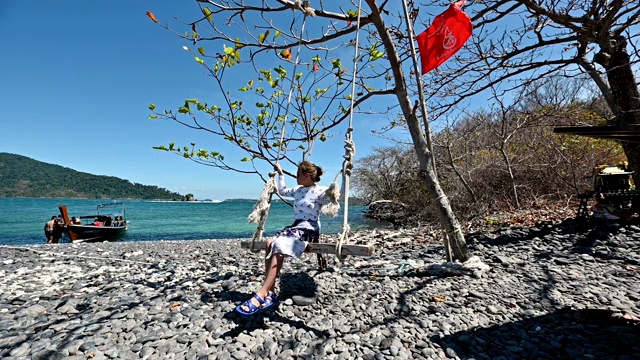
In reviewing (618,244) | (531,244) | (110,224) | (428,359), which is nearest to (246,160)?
(428,359)

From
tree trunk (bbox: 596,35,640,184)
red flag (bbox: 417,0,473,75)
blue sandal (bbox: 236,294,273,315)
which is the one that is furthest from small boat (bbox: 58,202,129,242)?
tree trunk (bbox: 596,35,640,184)

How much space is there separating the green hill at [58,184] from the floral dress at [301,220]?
128 meters

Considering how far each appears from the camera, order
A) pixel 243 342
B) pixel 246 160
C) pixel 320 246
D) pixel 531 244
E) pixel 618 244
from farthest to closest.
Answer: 1. pixel 531 244
2. pixel 618 244
3. pixel 246 160
4. pixel 320 246
5. pixel 243 342

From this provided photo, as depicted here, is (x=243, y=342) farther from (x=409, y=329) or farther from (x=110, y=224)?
(x=110, y=224)

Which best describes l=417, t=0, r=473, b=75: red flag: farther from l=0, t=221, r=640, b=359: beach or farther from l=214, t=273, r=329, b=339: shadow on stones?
l=214, t=273, r=329, b=339: shadow on stones

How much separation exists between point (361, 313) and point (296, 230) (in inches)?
43.6

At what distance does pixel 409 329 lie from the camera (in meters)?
2.67

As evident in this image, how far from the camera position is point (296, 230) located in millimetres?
3518

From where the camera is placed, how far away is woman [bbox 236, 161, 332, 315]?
2971mm

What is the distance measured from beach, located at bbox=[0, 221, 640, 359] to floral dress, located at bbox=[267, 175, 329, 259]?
1.88ft

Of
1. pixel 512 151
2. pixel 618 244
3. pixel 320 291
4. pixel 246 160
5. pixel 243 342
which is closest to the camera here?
pixel 243 342

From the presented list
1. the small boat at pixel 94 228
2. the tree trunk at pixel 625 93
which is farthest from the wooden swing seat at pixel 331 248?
the small boat at pixel 94 228

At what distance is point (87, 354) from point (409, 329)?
8.20 feet

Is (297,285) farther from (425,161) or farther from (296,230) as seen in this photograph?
(425,161)
